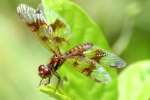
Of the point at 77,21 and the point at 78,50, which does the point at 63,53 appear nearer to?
the point at 78,50

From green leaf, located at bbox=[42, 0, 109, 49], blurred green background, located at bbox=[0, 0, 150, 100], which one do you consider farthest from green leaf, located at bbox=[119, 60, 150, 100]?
blurred green background, located at bbox=[0, 0, 150, 100]

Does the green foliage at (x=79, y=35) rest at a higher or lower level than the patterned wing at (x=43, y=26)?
lower

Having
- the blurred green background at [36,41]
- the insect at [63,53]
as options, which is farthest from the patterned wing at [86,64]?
the blurred green background at [36,41]

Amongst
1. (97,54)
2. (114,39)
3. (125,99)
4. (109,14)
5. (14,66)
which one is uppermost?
(109,14)

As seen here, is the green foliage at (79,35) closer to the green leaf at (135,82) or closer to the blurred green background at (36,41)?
the green leaf at (135,82)

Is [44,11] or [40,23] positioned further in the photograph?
[40,23]

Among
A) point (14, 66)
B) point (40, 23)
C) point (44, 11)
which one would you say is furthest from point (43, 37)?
point (14, 66)

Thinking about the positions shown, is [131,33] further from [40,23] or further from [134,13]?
[40,23]
